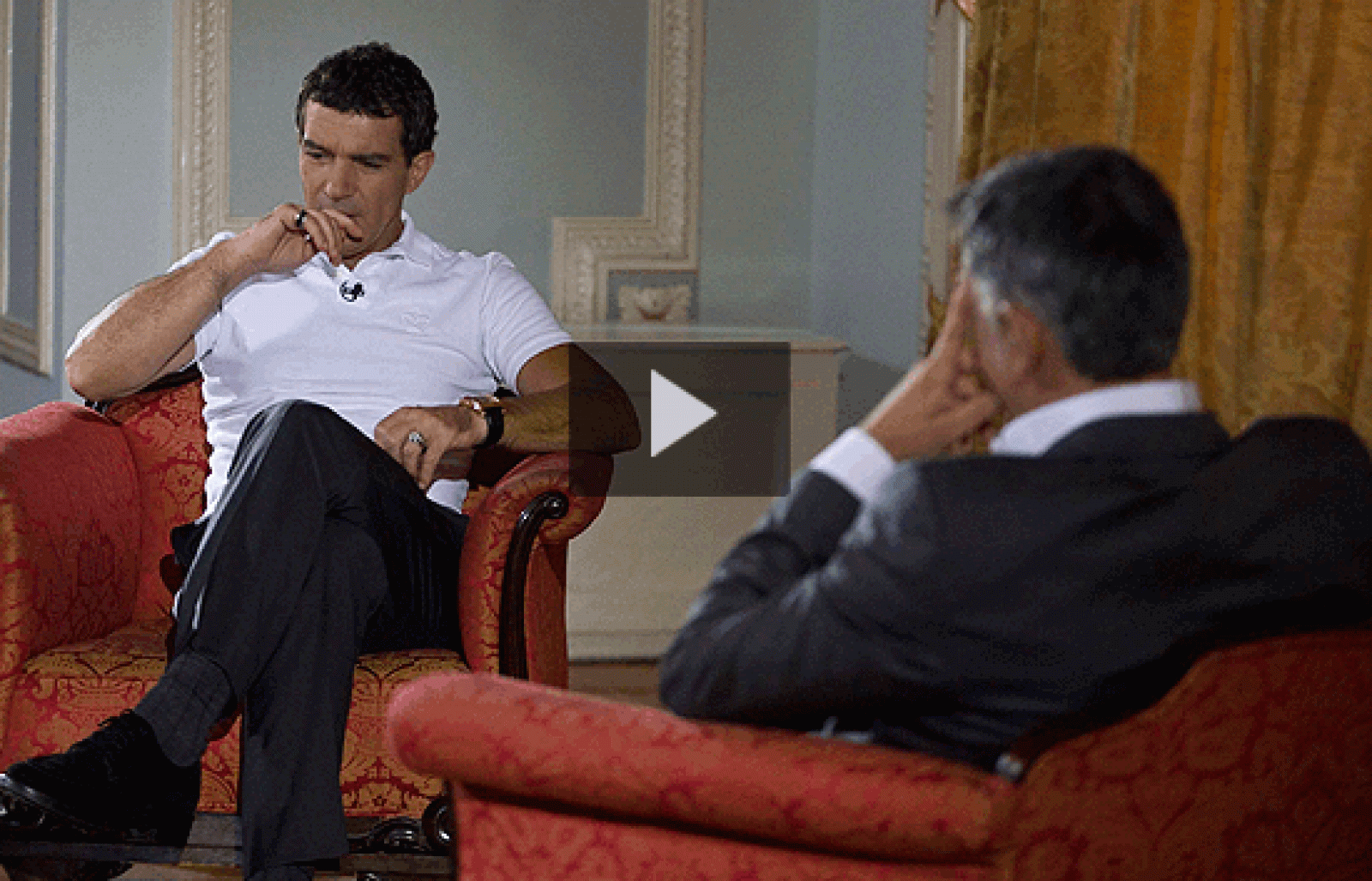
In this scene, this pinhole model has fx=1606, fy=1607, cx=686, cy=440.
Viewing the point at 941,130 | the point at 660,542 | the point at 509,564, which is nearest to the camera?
the point at 509,564

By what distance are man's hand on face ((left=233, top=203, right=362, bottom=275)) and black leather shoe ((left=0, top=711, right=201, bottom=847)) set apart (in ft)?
2.76

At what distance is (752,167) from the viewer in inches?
175

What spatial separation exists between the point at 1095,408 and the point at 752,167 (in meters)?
3.36

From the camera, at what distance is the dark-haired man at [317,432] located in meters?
1.95

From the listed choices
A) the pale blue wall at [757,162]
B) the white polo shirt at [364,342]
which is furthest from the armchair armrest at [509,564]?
the pale blue wall at [757,162]

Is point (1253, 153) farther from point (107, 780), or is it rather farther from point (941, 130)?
point (107, 780)

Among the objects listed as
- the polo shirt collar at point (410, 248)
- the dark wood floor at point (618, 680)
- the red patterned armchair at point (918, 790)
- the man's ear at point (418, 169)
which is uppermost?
the man's ear at point (418, 169)

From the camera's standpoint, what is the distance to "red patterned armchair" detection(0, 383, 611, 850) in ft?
7.05

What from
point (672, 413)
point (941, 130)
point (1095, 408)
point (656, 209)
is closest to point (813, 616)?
point (1095, 408)

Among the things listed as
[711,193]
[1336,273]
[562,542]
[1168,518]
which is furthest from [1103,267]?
[711,193]

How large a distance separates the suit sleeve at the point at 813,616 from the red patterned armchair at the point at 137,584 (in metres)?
1.06

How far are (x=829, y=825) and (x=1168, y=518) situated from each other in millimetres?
321

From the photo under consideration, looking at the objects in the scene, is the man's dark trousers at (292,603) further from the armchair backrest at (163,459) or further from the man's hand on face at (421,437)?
the armchair backrest at (163,459)
